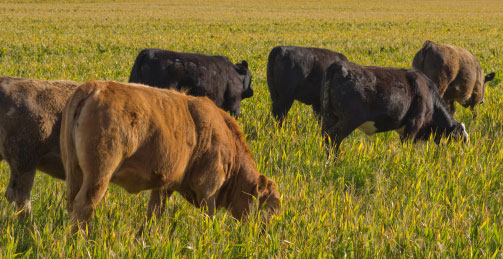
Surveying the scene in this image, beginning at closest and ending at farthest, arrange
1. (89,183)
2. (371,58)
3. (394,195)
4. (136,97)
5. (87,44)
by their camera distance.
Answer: (89,183) < (136,97) < (394,195) < (371,58) < (87,44)

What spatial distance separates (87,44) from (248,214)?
674 inches

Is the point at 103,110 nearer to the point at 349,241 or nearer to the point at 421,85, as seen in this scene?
the point at 349,241

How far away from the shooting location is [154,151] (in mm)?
4062

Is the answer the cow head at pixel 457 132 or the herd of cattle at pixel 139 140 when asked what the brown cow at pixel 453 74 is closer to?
the cow head at pixel 457 132

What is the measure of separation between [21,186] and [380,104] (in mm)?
4557

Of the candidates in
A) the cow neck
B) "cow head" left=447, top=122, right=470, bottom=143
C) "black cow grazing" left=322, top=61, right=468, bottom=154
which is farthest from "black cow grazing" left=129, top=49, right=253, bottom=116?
"cow head" left=447, top=122, right=470, bottom=143

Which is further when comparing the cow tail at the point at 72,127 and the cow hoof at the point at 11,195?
the cow hoof at the point at 11,195

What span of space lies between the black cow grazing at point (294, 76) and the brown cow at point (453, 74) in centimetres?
215

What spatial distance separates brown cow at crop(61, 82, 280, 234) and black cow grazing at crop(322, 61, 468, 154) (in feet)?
8.55

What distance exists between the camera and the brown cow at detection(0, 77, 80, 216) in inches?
175

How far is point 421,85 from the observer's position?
753 centimetres

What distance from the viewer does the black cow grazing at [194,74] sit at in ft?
26.8

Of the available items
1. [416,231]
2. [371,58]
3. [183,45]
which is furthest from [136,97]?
[183,45]

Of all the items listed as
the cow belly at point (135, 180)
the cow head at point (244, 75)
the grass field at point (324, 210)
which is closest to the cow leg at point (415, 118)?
the grass field at point (324, 210)
